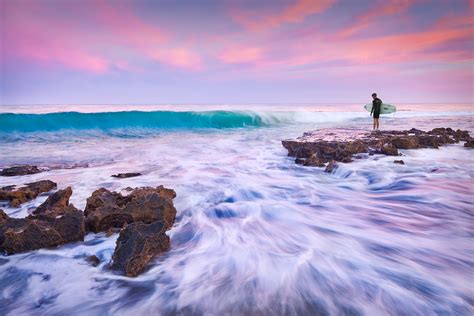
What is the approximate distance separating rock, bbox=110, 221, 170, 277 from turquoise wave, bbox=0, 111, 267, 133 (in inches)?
727

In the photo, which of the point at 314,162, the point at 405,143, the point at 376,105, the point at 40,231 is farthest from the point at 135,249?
the point at 376,105

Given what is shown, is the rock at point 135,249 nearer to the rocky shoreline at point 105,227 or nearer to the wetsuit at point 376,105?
the rocky shoreline at point 105,227

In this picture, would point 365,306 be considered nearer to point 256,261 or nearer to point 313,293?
point 313,293

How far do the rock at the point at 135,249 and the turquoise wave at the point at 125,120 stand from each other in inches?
727

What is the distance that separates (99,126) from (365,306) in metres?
21.1

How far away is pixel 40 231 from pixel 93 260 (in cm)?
71

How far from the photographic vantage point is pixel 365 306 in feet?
8.18

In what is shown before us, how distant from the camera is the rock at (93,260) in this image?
308cm

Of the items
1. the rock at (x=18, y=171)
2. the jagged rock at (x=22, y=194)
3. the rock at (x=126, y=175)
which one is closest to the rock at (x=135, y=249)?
the jagged rock at (x=22, y=194)

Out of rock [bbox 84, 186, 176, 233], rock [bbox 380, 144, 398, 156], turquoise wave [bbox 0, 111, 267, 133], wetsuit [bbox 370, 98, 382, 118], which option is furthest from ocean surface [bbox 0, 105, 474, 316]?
turquoise wave [bbox 0, 111, 267, 133]

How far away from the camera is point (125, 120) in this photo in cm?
2277

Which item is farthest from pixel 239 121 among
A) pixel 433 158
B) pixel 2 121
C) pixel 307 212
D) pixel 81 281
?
pixel 81 281

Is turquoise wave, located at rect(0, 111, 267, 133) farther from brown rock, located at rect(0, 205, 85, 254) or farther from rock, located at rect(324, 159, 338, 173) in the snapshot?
brown rock, located at rect(0, 205, 85, 254)

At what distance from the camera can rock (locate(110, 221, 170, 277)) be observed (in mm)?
2877
